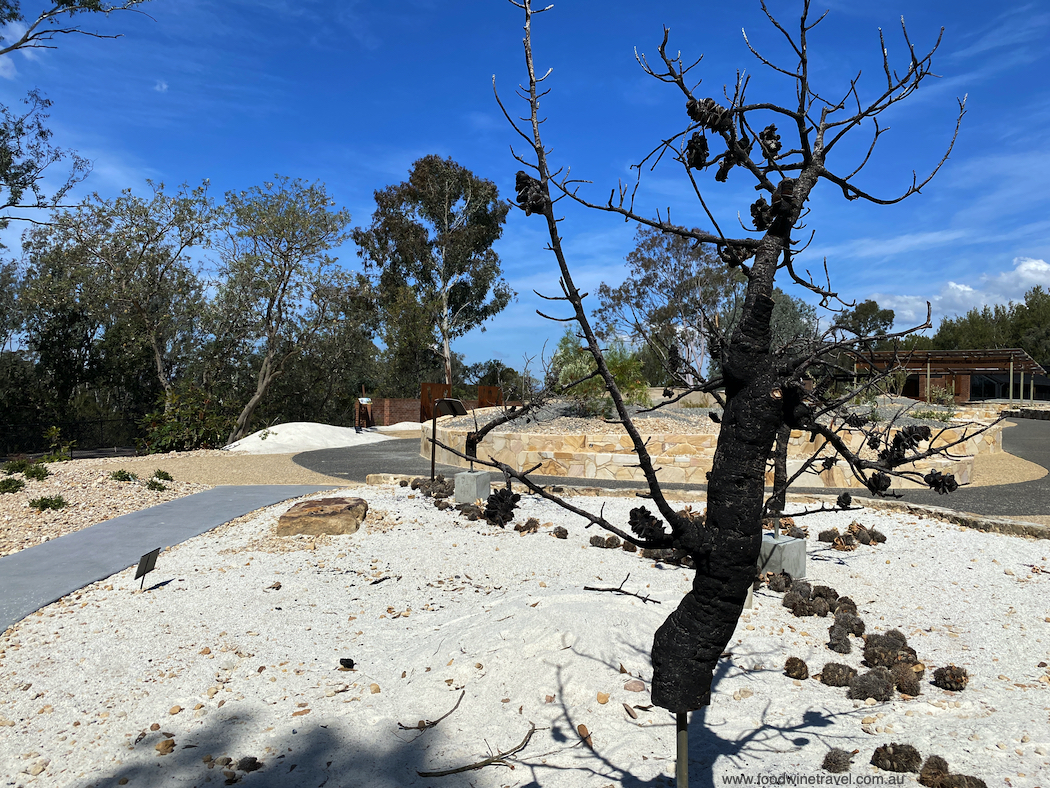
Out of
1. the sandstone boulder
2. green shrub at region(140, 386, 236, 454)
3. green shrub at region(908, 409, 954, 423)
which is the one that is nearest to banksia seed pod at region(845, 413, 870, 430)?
the sandstone boulder

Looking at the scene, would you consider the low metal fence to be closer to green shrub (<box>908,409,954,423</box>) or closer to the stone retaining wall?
the stone retaining wall

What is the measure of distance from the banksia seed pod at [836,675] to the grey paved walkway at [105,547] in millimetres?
5052

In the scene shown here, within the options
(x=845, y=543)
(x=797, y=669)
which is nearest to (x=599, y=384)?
(x=845, y=543)

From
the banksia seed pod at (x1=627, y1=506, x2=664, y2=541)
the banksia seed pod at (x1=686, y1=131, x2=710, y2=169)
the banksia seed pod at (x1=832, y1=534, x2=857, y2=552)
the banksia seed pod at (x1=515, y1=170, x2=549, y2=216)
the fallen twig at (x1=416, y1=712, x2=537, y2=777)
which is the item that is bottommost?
the fallen twig at (x1=416, y1=712, x2=537, y2=777)

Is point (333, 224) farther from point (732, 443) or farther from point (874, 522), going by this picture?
point (732, 443)

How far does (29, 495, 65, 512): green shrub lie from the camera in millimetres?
7327

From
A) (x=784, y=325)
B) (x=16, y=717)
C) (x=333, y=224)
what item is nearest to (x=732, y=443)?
(x=16, y=717)

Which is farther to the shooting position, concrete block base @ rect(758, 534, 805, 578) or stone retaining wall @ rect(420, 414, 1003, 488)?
stone retaining wall @ rect(420, 414, 1003, 488)

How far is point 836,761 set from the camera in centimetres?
241

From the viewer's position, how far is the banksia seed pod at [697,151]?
1644 millimetres

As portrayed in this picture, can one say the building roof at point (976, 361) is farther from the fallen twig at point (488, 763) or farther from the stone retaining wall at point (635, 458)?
the fallen twig at point (488, 763)

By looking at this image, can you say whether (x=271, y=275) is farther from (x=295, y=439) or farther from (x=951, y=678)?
(x=951, y=678)

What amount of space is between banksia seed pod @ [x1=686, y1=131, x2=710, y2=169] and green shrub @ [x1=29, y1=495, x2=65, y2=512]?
844 cm

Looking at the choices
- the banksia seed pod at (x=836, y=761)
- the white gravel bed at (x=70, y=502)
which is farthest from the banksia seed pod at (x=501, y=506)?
the white gravel bed at (x=70, y=502)
